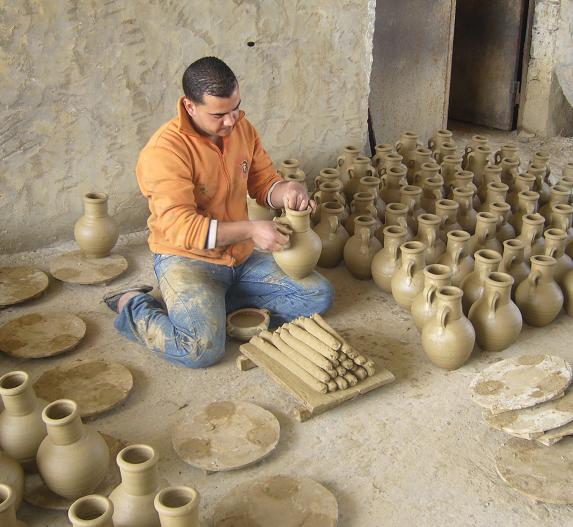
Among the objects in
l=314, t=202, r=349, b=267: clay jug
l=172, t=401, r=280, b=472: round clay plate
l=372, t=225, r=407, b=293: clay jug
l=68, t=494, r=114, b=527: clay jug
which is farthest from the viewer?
l=314, t=202, r=349, b=267: clay jug

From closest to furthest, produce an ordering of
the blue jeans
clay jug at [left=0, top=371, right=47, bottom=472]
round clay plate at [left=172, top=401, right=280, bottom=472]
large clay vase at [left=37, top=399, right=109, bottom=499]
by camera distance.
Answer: large clay vase at [left=37, top=399, right=109, bottom=499] → clay jug at [left=0, top=371, right=47, bottom=472] → round clay plate at [left=172, top=401, right=280, bottom=472] → the blue jeans

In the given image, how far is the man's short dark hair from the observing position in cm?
281

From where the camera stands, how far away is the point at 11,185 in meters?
3.82

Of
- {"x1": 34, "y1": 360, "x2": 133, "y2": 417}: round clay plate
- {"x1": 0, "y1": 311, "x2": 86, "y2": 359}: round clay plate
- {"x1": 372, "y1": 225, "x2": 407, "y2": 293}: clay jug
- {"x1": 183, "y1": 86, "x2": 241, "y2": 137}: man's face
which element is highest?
{"x1": 183, "y1": 86, "x2": 241, "y2": 137}: man's face

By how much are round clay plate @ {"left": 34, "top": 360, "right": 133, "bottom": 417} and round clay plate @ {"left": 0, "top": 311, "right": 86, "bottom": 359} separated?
16 centimetres

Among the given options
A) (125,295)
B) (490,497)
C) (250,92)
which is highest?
(250,92)

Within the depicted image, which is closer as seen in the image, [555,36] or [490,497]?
[490,497]

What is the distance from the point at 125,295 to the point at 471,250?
172 centimetres

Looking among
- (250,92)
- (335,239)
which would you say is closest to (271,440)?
(335,239)

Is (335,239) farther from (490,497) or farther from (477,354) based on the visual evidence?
(490,497)

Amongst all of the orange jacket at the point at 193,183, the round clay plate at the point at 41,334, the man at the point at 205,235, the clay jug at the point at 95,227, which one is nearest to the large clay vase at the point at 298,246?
the man at the point at 205,235

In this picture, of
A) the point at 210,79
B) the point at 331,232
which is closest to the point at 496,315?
the point at 331,232

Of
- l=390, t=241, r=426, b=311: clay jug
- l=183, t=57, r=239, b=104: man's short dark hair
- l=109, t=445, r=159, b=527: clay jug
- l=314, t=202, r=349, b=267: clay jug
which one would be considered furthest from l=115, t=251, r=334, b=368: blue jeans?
l=109, t=445, r=159, b=527: clay jug

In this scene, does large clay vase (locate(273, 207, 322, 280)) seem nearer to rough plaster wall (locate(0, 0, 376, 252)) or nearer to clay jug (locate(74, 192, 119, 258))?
clay jug (locate(74, 192, 119, 258))
